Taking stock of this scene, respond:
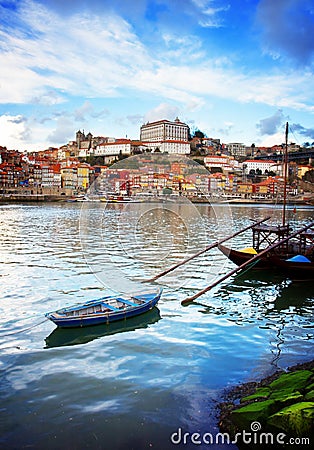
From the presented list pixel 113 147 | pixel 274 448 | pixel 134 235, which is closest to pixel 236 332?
pixel 274 448

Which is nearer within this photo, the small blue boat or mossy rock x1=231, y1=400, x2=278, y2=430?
mossy rock x1=231, y1=400, x2=278, y2=430

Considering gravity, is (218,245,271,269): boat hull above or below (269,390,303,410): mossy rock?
above

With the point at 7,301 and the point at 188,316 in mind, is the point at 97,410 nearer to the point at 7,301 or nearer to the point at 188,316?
the point at 188,316

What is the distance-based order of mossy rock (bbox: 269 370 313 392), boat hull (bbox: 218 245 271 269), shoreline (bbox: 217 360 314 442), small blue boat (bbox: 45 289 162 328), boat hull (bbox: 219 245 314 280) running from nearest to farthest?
1. shoreline (bbox: 217 360 314 442)
2. mossy rock (bbox: 269 370 313 392)
3. small blue boat (bbox: 45 289 162 328)
4. boat hull (bbox: 219 245 314 280)
5. boat hull (bbox: 218 245 271 269)

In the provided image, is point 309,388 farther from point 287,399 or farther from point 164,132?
point 164,132

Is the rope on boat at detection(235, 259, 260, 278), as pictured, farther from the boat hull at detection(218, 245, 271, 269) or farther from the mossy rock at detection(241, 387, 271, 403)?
the mossy rock at detection(241, 387, 271, 403)

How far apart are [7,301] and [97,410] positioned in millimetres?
5428

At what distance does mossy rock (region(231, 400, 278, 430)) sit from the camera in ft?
14.5

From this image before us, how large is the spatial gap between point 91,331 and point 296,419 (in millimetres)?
4712

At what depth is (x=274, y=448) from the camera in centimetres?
425

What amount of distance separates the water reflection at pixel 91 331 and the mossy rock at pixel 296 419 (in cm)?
423

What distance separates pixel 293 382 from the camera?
5.01 m

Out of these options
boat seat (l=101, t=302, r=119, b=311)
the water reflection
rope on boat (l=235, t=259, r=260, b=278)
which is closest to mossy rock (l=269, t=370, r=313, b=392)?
the water reflection
